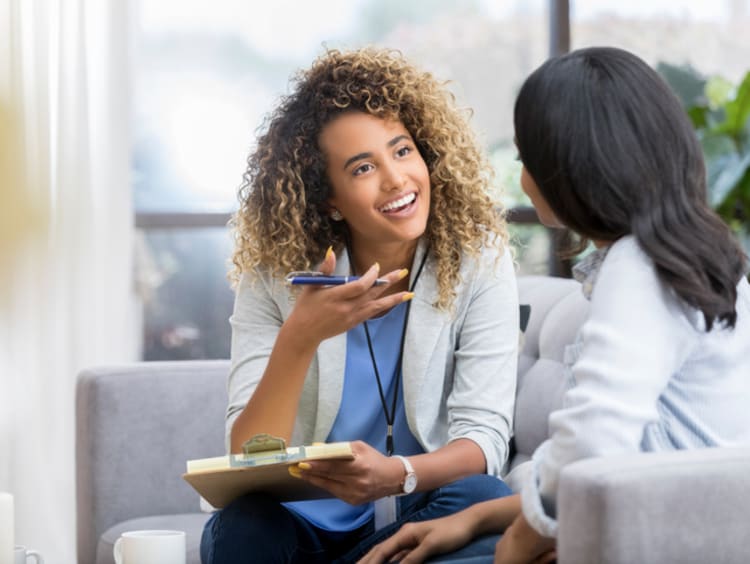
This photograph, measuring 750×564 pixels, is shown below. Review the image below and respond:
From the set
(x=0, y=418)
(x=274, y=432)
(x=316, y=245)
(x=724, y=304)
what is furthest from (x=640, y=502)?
(x=0, y=418)

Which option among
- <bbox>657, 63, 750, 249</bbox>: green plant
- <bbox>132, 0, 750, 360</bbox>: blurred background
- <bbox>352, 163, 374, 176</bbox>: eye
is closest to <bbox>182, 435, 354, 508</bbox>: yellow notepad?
<bbox>352, 163, 374, 176</bbox>: eye

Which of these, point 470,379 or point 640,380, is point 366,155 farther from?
point 640,380

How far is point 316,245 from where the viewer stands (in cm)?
178

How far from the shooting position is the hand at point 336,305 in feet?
4.86

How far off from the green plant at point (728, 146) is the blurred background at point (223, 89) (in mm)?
539

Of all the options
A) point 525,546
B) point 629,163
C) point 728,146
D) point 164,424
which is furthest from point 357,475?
point 728,146

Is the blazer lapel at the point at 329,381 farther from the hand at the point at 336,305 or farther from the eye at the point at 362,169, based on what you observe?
the eye at the point at 362,169

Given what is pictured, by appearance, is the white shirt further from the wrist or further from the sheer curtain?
the sheer curtain

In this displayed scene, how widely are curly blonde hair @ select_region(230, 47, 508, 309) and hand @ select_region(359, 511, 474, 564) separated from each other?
453 millimetres

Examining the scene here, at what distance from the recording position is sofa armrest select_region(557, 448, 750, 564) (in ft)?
3.11

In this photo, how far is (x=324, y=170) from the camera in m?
1.75

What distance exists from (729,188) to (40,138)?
7.41 feet

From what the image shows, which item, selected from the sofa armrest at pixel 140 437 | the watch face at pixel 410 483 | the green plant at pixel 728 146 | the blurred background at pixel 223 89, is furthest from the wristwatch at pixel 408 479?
the green plant at pixel 728 146

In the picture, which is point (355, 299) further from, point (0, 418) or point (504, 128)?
point (504, 128)
